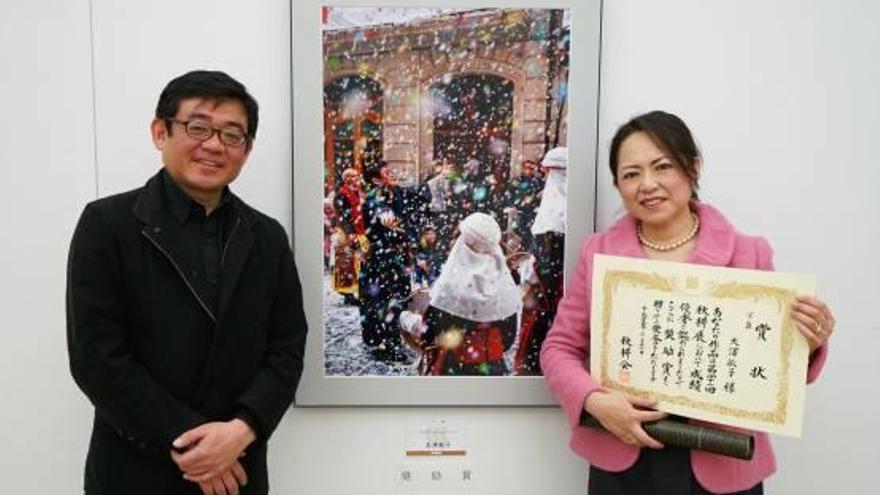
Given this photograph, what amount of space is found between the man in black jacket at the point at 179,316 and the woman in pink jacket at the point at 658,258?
66 cm

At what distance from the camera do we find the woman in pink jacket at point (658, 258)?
41.8 inches

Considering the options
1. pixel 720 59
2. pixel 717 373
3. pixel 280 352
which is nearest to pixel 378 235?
pixel 280 352

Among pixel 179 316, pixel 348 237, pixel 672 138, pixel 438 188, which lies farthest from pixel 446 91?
pixel 179 316

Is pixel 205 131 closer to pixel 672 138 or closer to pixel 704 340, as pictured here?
pixel 672 138

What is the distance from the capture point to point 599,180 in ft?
4.59

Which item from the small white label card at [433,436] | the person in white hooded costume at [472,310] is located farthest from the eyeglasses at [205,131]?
the small white label card at [433,436]

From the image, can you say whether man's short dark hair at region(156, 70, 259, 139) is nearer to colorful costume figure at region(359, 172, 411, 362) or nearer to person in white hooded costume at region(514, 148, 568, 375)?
colorful costume figure at region(359, 172, 411, 362)

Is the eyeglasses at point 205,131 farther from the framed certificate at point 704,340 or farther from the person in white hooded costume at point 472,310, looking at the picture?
the framed certificate at point 704,340

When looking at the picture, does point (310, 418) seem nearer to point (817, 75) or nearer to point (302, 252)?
point (302, 252)

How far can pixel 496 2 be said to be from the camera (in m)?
A: 1.32

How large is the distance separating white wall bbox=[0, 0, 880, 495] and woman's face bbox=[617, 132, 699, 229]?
0.31 m

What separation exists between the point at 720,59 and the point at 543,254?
66 cm

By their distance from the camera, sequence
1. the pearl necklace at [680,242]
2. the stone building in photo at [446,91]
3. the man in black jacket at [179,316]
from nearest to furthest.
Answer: the man in black jacket at [179,316]
the pearl necklace at [680,242]
the stone building in photo at [446,91]

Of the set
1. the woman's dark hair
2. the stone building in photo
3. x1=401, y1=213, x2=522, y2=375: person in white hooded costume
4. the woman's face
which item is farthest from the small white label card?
the woman's dark hair
